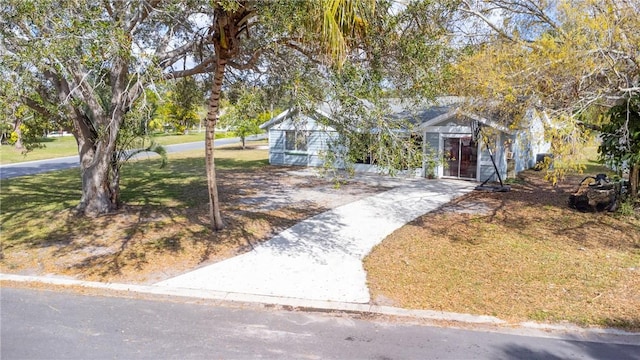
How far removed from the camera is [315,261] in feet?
26.1

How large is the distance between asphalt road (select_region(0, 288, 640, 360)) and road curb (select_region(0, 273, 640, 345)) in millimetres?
172

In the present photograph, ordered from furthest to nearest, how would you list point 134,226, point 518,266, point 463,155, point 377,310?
point 463,155 → point 134,226 → point 518,266 → point 377,310

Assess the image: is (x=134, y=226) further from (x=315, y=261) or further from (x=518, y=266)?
(x=518, y=266)

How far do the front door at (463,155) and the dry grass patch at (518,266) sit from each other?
6093mm

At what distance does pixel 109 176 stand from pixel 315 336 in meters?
8.54

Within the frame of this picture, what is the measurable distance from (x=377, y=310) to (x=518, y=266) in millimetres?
3102

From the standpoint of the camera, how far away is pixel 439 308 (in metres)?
5.91

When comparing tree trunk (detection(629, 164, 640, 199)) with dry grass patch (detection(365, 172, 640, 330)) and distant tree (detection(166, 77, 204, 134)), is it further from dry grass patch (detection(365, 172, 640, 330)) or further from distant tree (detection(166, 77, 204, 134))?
distant tree (detection(166, 77, 204, 134))

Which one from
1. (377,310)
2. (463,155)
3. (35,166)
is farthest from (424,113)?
(35,166)

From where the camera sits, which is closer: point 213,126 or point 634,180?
point 213,126

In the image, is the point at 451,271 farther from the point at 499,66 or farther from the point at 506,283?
the point at 499,66

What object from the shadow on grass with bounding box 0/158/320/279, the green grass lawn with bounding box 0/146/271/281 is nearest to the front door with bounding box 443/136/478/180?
the shadow on grass with bounding box 0/158/320/279

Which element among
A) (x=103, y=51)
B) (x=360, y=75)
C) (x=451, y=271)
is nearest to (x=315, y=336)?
(x=451, y=271)

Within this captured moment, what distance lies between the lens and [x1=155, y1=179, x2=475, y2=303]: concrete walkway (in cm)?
664
